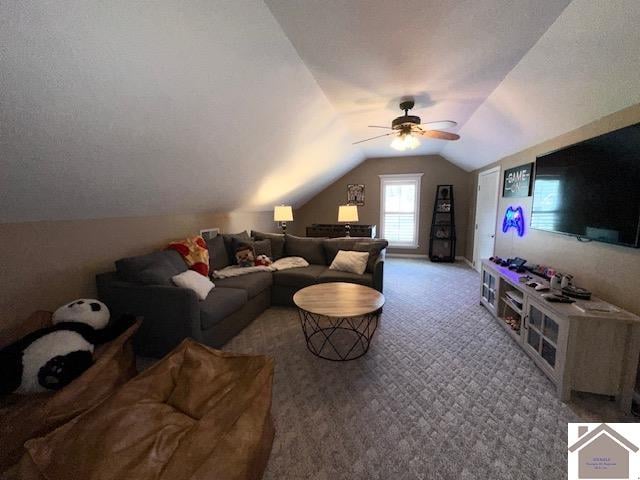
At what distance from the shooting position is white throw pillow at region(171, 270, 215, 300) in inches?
95.6

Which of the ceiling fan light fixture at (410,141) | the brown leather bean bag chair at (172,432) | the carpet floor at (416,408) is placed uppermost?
the ceiling fan light fixture at (410,141)

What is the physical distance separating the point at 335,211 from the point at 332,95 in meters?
4.22

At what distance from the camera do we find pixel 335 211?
6.99 meters

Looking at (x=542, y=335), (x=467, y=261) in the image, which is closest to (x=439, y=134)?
(x=542, y=335)

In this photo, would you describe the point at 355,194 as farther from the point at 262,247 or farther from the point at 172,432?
the point at 172,432

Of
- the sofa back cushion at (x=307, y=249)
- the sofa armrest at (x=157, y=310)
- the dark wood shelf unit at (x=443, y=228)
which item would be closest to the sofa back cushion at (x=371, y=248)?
the sofa back cushion at (x=307, y=249)

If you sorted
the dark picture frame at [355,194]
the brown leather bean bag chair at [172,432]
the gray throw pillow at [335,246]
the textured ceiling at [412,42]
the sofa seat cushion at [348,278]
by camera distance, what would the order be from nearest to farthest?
the brown leather bean bag chair at [172,432]
the textured ceiling at [412,42]
the sofa seat cushion at [348,278]
the gray throw pillow at [335,246]
the dark picture frame at [355,194]

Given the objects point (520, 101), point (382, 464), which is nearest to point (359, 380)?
point (382, 464)

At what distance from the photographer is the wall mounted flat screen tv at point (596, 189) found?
1775 mm

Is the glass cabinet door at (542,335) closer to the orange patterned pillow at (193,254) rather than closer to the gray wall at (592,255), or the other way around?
the gray wall at (592,255)

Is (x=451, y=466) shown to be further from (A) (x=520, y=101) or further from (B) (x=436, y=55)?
(A) (x=520, y=101)

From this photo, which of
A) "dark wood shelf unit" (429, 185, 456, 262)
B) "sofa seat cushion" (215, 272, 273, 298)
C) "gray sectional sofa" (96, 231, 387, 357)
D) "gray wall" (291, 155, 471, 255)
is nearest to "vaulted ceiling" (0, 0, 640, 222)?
"gray sectional sofa" (96, 231, 387, 357)

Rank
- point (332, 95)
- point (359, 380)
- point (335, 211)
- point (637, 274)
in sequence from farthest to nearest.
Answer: point (335, 211), point (332, 95), point (359, 380), point (637, 274)

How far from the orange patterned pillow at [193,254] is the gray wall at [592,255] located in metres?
3.71
